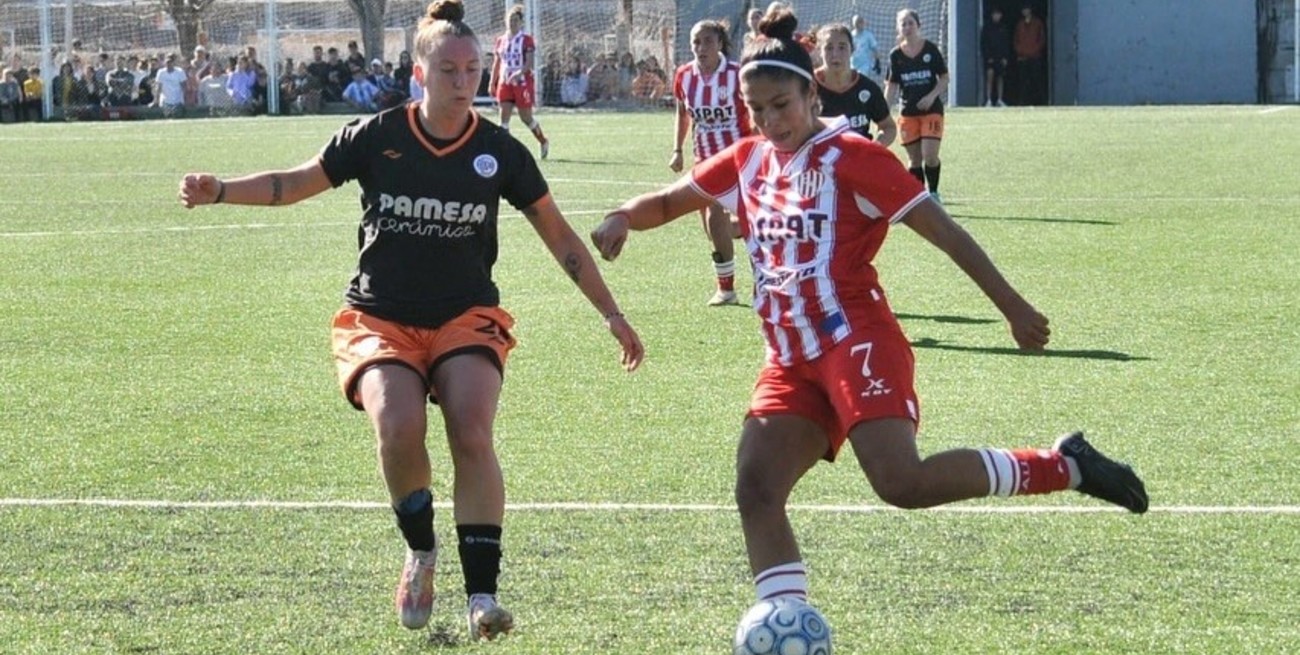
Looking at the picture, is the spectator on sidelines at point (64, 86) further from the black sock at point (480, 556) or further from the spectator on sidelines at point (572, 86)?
the black sock at point (480, 556)

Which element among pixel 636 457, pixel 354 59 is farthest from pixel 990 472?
pixel 354 59

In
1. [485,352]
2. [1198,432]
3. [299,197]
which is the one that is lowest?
[1198,432]

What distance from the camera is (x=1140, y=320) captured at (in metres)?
12.6

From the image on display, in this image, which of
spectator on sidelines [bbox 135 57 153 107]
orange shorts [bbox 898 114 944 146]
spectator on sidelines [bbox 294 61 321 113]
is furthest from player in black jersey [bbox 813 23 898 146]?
spectator on sidelines [bbox 135 57 153 107]

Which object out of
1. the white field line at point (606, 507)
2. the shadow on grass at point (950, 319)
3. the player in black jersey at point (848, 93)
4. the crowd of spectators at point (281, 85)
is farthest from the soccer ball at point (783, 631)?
the crowd of spectators at point (281, 85)

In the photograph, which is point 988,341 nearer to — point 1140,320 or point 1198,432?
point 1140,320

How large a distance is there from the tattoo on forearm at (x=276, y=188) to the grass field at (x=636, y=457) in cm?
120

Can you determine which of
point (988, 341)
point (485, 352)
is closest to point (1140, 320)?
point (988, 341)

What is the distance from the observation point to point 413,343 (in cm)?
621

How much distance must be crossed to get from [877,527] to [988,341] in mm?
5018

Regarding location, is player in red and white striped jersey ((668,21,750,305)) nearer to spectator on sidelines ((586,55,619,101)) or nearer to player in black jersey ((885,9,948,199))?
player in black jersey ((885,9,948,199))

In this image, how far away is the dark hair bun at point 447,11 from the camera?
20.9 feet

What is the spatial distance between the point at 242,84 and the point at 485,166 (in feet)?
145

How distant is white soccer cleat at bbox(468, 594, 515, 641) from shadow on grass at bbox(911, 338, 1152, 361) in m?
5.69
